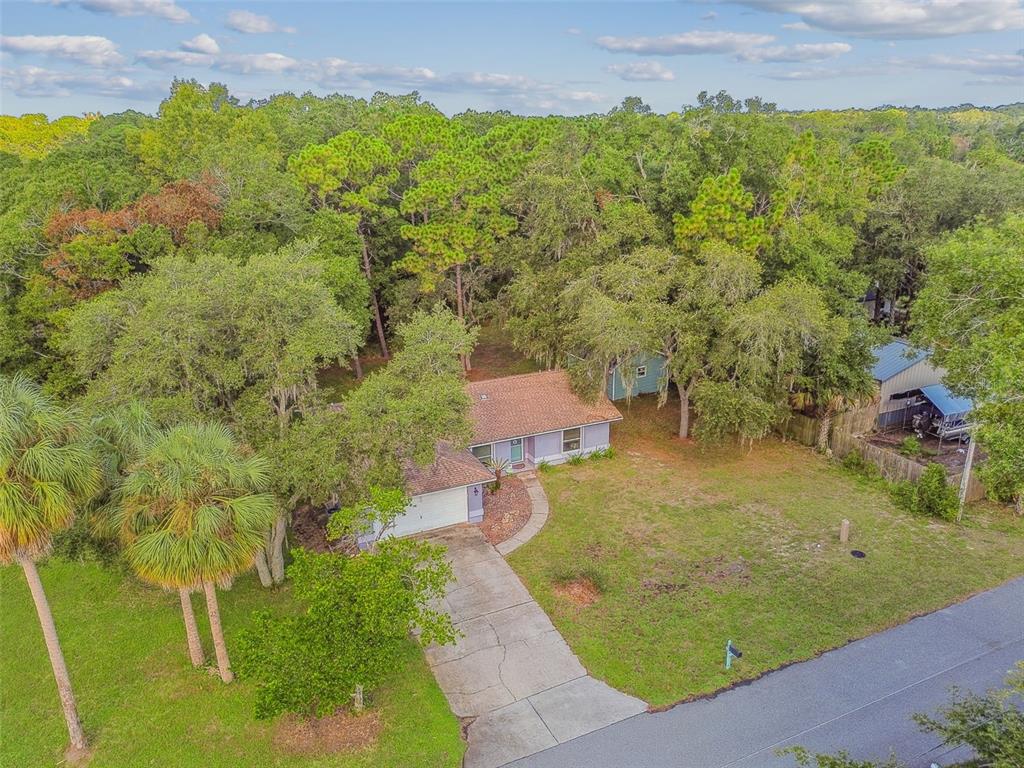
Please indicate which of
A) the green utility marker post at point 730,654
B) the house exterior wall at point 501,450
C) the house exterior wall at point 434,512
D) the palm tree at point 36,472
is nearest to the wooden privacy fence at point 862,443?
the house exterior wall at point 501,450

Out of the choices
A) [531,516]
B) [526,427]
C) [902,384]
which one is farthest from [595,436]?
[902,384]

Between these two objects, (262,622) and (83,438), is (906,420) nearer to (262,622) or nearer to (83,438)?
(262,622)

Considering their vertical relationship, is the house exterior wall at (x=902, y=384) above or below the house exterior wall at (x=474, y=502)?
above

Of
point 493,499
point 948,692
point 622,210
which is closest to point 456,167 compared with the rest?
point 622,210

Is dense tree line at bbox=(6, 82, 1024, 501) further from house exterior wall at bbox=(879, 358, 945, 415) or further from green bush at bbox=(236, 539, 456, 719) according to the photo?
green bush at bbox=(236, 539, 456, 719)

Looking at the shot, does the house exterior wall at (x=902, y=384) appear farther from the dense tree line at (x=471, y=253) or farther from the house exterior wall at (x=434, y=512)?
the house exterior wall at (x=434, y=512)

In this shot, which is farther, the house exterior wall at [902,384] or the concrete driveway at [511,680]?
the house exterior wall at [902,384]

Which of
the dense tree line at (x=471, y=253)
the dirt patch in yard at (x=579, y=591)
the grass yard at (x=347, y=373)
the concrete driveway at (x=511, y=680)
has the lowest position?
the concrete driveway at (x=511, y=680)
